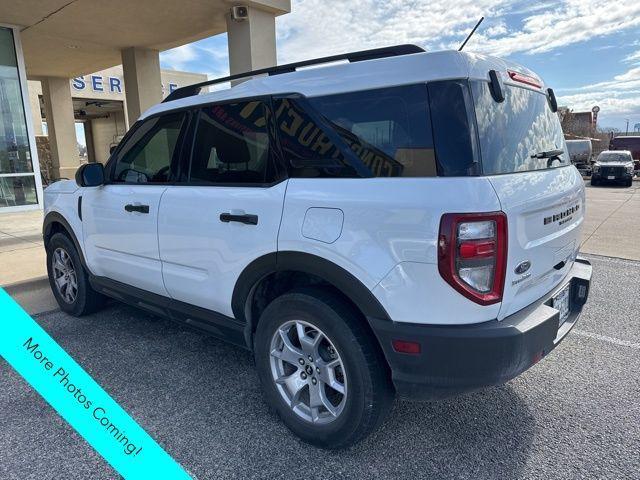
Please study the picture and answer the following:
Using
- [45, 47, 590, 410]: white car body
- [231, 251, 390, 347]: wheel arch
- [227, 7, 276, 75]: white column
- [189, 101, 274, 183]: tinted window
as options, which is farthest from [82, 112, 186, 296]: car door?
[227, 7, 276, 75]: white column

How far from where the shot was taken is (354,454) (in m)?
2.40

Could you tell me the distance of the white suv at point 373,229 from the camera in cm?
199

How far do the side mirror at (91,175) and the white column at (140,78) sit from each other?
356 inches

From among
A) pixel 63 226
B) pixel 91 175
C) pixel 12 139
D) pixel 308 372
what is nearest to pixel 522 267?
pixel 308 372

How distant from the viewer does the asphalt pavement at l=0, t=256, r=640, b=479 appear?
230 centimetres

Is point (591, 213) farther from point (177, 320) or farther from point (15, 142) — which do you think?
point (15, 142)

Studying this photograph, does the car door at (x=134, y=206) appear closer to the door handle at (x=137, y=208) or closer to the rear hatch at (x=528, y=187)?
the door handle at (x=137, y=208)

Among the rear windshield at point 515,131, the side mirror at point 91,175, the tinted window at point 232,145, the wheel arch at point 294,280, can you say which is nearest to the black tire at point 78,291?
the side mirror at point 91,175

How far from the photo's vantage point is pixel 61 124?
16750mm

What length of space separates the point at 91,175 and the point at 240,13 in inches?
241

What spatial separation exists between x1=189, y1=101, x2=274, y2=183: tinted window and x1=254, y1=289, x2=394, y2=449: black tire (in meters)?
0.74

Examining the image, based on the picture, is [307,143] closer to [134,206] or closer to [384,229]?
[384,229]

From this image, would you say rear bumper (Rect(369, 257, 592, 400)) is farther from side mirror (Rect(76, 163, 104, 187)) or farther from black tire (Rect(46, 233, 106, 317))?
black tire (Rect(46, 233, 106, 317))

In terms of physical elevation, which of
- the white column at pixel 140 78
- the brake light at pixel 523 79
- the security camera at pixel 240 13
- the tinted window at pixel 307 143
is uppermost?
the security camera at pixel 240 13
